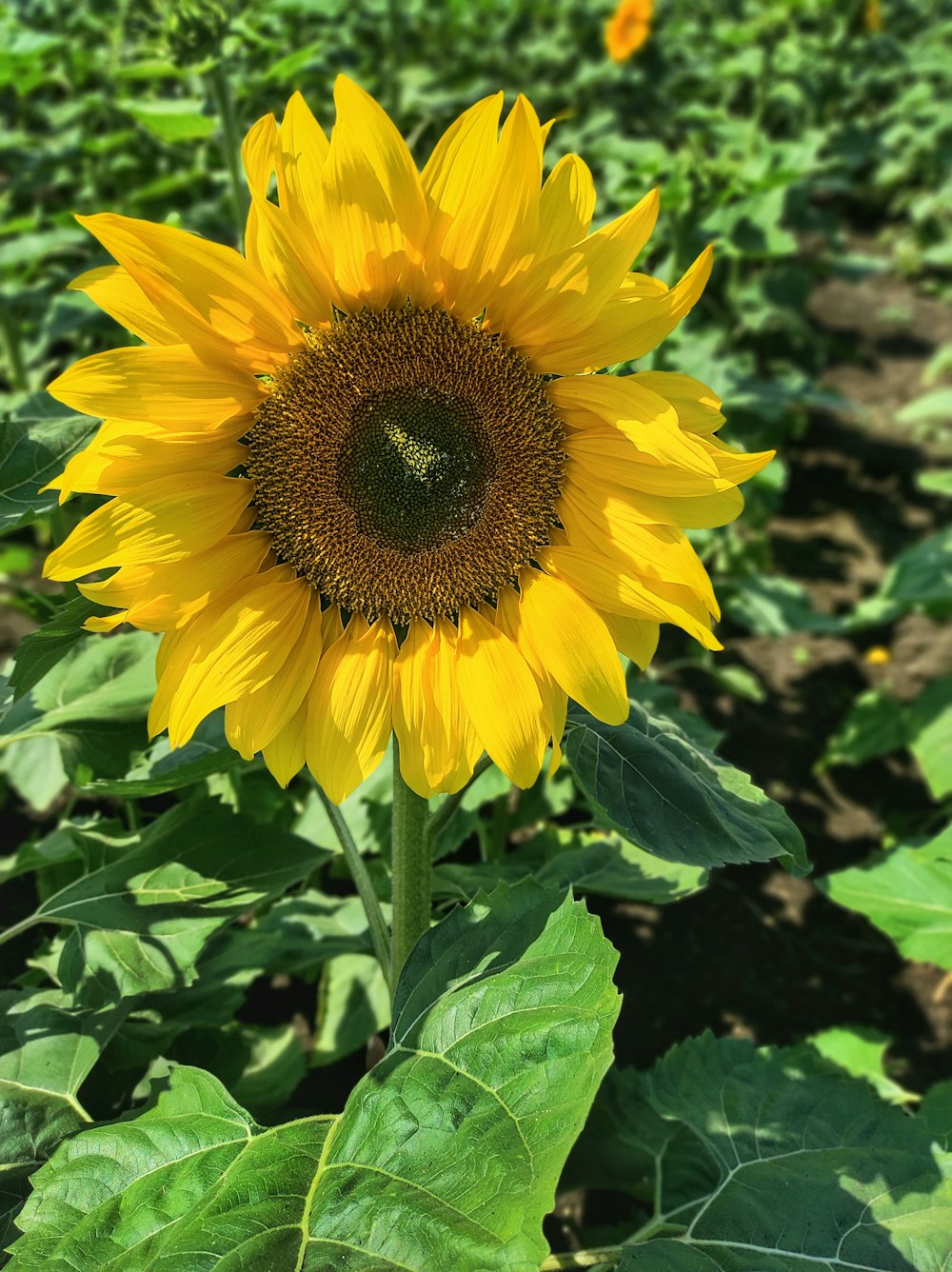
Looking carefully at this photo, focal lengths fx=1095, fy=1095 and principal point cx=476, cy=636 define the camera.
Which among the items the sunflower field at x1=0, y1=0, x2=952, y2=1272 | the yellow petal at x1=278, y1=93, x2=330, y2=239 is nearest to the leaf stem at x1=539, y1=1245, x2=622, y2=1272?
the sunflower field at x1=0, y1=0, x2=952, y2=1272

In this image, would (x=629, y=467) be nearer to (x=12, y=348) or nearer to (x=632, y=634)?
(x=632, y=634)

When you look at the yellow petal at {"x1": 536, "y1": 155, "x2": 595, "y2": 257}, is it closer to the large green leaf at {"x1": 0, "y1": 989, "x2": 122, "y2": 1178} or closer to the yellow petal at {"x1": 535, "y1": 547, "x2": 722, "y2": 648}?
the yellow petal at {"x1": 535, "y1": 547, "x2": 722, "y2": 648}

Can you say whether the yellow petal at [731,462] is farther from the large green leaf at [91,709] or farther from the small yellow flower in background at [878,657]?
the small yellow flower in background at [878,657]

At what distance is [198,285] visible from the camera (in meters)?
1.08

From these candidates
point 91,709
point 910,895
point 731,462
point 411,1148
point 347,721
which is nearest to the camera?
point 411,1148

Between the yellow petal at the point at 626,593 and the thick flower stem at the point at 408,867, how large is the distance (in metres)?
0.30

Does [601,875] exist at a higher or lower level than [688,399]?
lower

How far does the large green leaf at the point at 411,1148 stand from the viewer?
960 mm

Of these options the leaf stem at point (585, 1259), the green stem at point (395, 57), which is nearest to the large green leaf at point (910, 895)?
the leaf stem at point (585, 1259)

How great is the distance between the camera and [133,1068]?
5.08ft

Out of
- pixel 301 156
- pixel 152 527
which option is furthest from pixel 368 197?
pixel 152 527

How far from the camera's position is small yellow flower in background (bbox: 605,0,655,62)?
5.77 m

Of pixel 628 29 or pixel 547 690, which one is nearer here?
pixel 547 690

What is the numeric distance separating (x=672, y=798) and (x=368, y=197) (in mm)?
732
